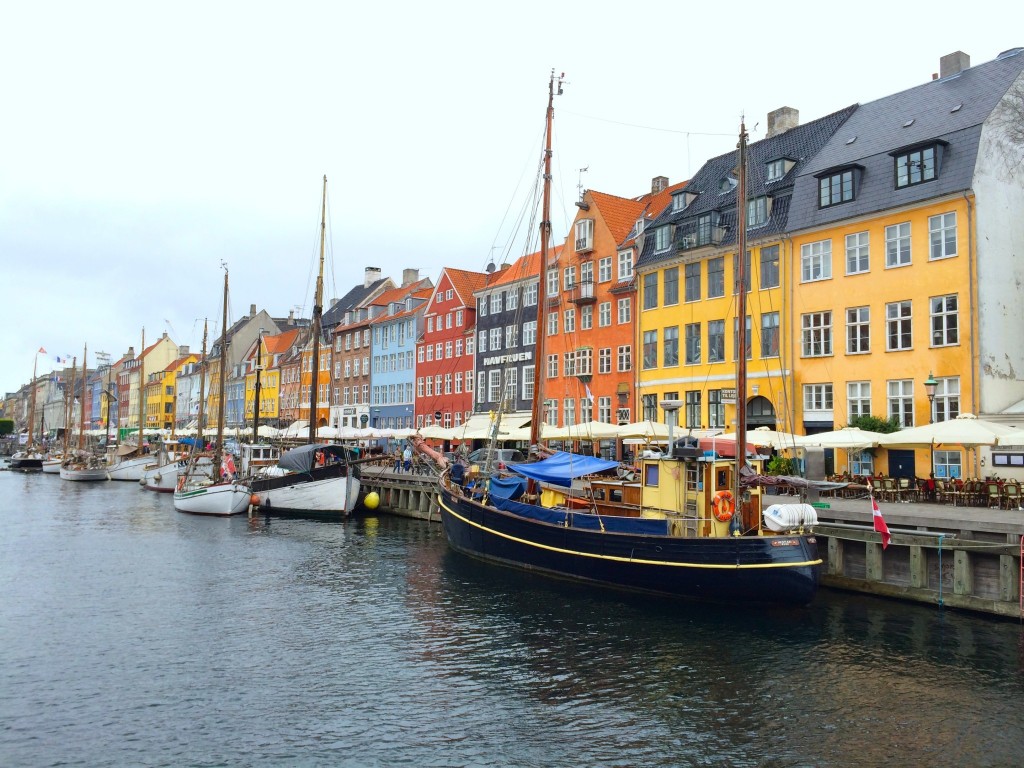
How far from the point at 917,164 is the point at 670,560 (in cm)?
2205

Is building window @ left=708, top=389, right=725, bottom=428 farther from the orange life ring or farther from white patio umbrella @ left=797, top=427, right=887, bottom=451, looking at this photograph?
the orange life ring

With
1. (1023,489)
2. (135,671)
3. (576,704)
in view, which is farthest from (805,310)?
(135,671)

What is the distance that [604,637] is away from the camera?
1791 centimetres

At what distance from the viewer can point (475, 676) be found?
15414 mm

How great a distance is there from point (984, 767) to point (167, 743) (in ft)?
37.3

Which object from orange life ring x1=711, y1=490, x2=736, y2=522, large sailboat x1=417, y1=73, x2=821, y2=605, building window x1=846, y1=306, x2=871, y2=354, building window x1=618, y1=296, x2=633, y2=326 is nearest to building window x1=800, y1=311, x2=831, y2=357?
building window x1=846, y1=306, x2=871, y2=354

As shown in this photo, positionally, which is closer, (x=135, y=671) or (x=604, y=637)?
(x=135, y=671)

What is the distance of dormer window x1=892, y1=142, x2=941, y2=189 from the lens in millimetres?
32781

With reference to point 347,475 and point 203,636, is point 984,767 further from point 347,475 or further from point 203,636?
point 347,475

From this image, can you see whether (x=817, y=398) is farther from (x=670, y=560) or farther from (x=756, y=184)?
(x=670, y=560)

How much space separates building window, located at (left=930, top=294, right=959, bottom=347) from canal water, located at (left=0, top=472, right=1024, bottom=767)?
1542 cm

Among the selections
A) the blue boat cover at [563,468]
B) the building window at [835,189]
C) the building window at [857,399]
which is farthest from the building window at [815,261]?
the blue boat cover at [563,468]

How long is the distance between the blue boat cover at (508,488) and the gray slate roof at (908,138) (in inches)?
752

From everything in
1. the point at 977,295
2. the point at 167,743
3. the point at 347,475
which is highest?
the point at 977,295
